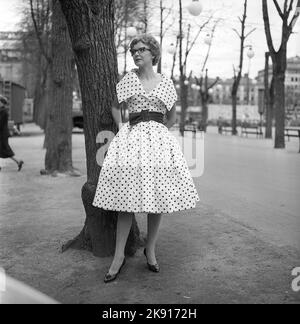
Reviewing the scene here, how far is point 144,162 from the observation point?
3.53 m

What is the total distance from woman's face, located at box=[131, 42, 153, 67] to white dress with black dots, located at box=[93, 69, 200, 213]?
0.18 meters

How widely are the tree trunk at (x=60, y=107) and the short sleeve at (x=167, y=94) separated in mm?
6594

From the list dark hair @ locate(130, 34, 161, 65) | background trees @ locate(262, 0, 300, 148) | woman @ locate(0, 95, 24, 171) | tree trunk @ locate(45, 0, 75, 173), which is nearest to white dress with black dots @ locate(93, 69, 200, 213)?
dark hair @ locate(130, 34, 161, 65)

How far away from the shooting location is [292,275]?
3715mm

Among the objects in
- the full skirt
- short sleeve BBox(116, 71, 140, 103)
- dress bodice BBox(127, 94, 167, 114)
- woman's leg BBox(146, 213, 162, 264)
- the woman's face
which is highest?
the woman's face

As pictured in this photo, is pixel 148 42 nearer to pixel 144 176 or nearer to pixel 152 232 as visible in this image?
pixel 144 176

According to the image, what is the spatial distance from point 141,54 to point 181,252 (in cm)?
179

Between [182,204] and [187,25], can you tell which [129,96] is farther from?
[187,25]

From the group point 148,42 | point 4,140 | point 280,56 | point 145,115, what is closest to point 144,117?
point 145,115

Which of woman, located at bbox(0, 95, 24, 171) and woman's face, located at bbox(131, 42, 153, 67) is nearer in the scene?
woman's face, located at bbox(131, 42, 153, 67)

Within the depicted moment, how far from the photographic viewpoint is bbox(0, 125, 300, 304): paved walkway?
11.1 feet

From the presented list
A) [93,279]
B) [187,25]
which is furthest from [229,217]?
[187,25]

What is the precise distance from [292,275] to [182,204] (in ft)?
3.30

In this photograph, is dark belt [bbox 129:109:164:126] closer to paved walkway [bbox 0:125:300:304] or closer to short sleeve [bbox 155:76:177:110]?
short sleeve [bbox 155:76:177:110]
